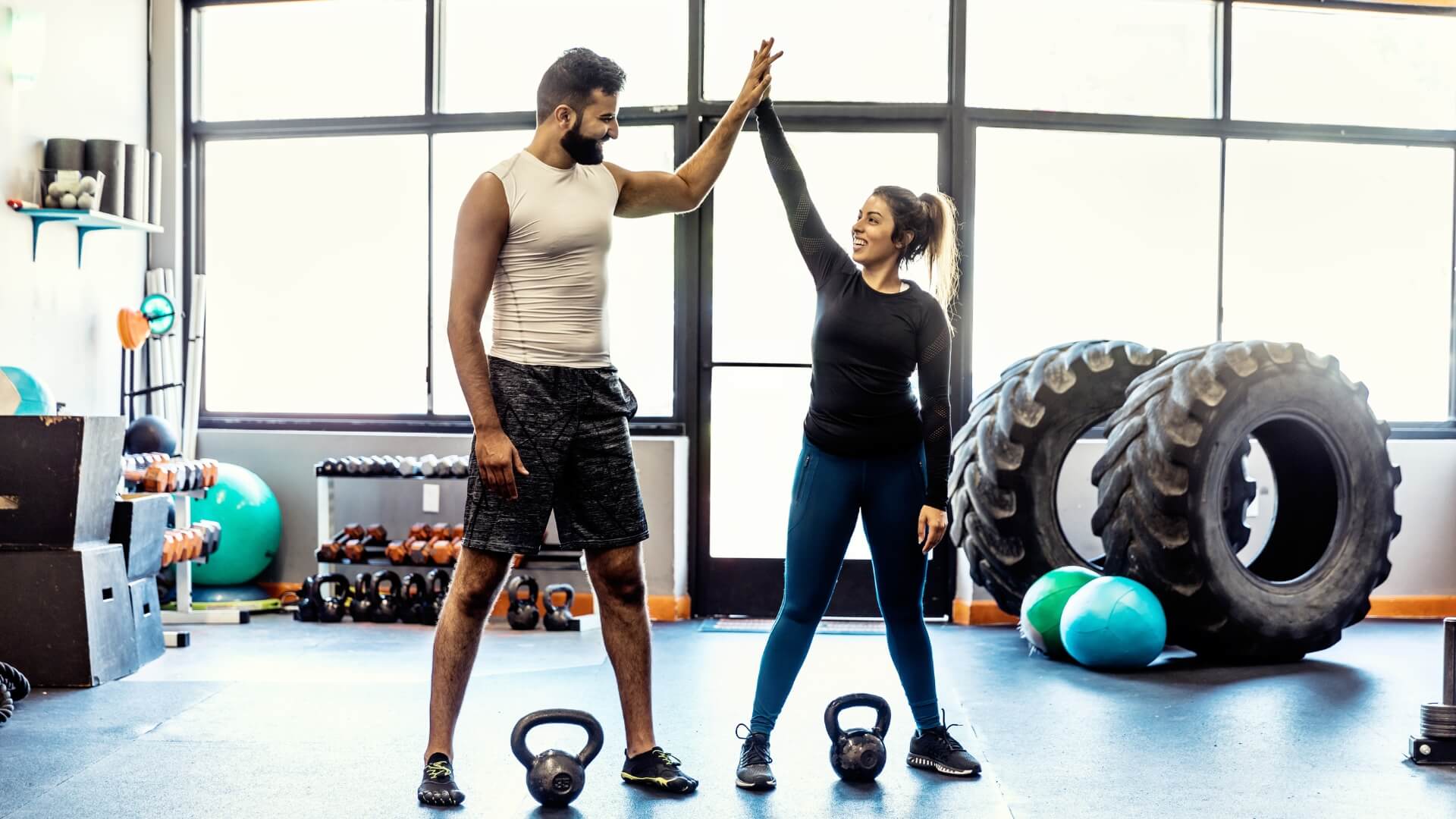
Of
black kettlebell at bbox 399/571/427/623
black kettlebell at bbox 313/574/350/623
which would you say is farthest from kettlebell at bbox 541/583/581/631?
black kettlebell at bbox 313/574/350/623

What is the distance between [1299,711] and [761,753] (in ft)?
5.86

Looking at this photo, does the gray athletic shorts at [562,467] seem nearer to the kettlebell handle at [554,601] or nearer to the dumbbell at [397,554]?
the kettlebell handle at [554,601]

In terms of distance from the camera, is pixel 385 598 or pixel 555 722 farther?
pixel 385 598

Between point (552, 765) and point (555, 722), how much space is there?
91 mm

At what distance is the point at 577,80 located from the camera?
2.71m

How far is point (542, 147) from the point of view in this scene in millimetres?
2754

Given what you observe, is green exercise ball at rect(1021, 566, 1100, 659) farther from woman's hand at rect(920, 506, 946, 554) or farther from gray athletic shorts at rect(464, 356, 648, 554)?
gray athletic shorts at rect(464, 356, 648, 554)

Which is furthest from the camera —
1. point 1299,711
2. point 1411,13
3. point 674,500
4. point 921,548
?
point 1411,13

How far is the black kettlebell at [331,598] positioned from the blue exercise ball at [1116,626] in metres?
3.01

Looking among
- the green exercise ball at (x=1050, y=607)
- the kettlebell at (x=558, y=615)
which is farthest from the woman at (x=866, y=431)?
the kettlebell at (x=558, y=615)

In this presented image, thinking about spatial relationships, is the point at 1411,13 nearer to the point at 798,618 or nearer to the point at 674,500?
the point at 674,500

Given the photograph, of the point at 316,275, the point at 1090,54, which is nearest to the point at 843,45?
the point at 1090,54

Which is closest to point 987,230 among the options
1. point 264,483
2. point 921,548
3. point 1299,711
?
point 1299,711

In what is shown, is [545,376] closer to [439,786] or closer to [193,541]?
[439,786]
